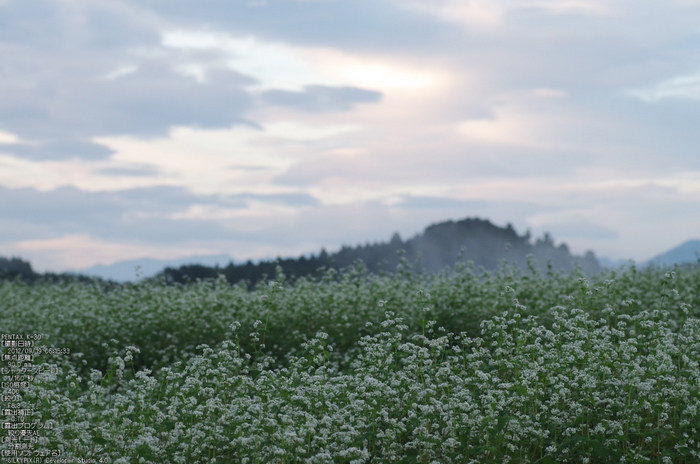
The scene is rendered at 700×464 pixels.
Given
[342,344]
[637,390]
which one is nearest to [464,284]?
[342,344]

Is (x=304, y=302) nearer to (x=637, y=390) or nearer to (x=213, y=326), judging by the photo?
(x=213, y=326)

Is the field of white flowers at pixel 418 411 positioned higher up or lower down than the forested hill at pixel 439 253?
lower down

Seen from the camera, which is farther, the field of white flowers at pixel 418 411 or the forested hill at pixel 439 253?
the forested hill at pixel 439 253

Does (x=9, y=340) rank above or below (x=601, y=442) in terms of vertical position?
above

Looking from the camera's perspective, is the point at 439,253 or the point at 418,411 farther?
the point at 439,253

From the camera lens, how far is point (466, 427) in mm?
5852

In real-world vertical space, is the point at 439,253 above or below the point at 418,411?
above

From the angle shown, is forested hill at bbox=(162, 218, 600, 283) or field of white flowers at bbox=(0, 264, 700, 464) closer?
field of white flowers at bbox=(0, 264, 700, 464)

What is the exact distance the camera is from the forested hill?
72.7 ft

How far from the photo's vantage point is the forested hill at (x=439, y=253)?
2216 cm

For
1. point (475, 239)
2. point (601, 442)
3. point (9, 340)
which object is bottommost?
point (601, 442)

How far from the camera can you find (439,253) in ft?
78.9

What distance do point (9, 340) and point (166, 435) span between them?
11.0 ft

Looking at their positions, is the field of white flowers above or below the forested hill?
below
